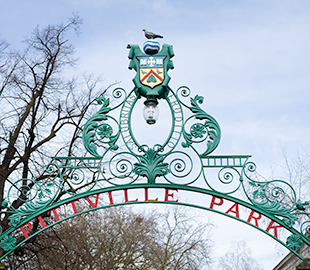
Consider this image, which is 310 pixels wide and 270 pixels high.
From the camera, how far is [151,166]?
31.8ft

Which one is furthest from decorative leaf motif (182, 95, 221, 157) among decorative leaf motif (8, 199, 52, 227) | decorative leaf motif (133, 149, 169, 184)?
decorative leaf motif (8, 199, 52, 227)

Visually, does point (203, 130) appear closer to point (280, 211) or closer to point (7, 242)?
point (280, 211)

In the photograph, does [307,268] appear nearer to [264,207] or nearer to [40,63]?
[264,207]

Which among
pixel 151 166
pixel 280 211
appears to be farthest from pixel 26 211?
pixel 280 211

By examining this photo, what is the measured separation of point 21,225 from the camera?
9531 mm

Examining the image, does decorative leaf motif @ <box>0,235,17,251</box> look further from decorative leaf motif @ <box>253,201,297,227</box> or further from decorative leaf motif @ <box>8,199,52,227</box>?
decorative leaf motif @ <box>253,201,297,227</box>

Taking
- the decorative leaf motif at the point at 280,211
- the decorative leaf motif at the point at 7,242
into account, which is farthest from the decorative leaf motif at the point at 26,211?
the decorative leaf motif at the point at 280,211

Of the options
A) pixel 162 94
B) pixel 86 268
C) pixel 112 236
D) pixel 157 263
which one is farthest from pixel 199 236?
pixel 162 94

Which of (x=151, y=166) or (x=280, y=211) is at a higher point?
(x=151, y=166)

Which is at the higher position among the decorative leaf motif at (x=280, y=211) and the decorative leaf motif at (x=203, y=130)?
the decorative leaf motif at (x=203, y=130)

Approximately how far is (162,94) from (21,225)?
3.63 metres

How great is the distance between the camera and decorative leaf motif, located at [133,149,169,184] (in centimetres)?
959

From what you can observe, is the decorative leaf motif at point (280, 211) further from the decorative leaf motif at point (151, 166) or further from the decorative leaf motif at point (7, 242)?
the decorative leaf motif at point (7, 242)

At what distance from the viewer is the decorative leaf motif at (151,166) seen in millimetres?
9594
